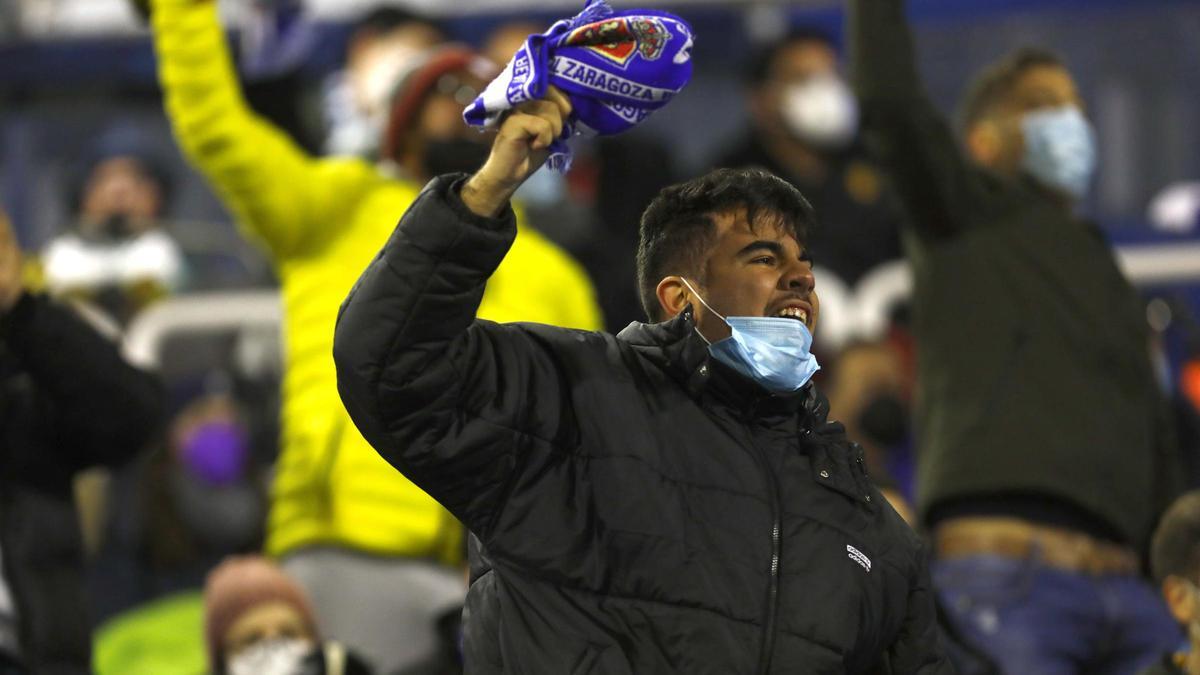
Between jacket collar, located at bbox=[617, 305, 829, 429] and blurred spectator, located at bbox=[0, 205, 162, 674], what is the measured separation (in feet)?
5.27

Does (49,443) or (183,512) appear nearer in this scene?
(49,443)

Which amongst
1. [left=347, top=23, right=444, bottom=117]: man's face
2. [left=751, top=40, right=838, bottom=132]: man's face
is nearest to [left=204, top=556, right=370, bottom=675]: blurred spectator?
[left=347, top=23, right=444, bottom=117]: man's face

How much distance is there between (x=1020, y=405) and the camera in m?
4.97

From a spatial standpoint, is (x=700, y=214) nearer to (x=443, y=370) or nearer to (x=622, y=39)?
(x=622, y=39)

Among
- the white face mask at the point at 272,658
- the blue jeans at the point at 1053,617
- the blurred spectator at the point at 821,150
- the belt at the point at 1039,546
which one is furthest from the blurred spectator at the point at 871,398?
the white face mask at the point at 272,658

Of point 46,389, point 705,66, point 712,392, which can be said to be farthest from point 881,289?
point 712,392

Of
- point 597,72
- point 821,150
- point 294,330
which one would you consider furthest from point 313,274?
point 821,150

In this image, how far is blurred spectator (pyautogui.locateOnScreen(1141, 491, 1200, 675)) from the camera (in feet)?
13.8

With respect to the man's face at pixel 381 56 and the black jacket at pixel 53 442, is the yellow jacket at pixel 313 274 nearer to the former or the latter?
the black jacket at pixel 53 442

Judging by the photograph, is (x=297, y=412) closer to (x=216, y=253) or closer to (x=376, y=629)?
(x=376, y=629)

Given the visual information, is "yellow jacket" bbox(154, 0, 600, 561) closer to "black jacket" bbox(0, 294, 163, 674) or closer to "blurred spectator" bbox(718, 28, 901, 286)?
"black jacket" bbox(0, 294, 163, 674)

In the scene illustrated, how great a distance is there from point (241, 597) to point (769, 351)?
2.33 m

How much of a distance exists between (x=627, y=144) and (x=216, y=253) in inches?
66.7

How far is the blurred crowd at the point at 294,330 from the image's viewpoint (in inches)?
176
